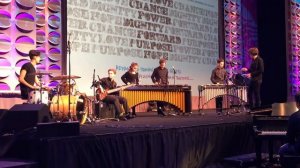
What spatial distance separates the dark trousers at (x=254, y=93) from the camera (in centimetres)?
1075

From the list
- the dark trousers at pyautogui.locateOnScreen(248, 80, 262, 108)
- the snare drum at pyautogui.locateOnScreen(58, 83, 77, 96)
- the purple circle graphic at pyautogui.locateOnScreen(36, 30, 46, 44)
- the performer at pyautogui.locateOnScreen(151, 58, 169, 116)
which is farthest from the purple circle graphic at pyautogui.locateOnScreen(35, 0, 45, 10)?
the dark trousers at pyautogui.locateOnScreen(248, 80, 262, 108)

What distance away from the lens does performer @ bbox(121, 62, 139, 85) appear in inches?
427

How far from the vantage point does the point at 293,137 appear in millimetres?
5820

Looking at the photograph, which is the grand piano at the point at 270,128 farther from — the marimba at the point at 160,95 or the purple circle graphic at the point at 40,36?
the purple circle graphic at the point at 40,36

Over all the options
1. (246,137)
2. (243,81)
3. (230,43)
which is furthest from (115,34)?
(230,43)

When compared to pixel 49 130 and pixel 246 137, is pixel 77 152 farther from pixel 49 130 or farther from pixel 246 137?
pixel 246 137

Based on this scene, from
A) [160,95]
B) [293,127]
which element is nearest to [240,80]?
[160,95]

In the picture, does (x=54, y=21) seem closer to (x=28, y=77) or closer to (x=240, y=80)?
(x=28, y=77)

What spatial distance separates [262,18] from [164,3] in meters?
5.48

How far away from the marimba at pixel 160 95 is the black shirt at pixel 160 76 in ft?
1.61

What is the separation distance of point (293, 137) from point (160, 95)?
555 centimetres

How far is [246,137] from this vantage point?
8.56 metres

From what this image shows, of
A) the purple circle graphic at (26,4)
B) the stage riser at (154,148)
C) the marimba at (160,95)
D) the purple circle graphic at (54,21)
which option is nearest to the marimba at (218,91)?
the marimba at (160,95)

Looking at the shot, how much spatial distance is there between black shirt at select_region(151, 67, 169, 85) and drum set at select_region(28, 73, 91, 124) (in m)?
3.68
